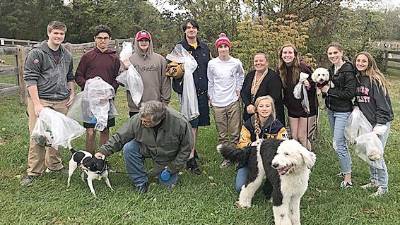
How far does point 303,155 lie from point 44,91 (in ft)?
9.63

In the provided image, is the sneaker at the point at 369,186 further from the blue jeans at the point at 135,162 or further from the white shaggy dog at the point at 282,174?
the blue jeans at the point at 135,162

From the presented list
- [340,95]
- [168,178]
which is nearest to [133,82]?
[168,178]

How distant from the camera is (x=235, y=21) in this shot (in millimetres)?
13344

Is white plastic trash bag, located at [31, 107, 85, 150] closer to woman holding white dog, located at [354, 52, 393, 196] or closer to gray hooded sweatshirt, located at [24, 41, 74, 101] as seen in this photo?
gray hooded sweatshirt, located at [24, 41, 74, 101]

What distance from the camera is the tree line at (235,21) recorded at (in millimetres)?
8211

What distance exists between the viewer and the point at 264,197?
454cm

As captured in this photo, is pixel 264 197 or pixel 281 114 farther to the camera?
pixel 281 114

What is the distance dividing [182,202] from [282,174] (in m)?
1.14

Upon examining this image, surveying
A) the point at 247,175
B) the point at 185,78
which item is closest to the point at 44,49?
the point at 185,78

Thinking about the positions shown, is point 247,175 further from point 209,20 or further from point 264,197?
point 209,20

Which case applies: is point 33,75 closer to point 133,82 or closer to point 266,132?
point 133,82

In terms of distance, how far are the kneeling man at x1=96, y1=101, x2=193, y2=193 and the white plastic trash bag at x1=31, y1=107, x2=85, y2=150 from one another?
42 centimetres

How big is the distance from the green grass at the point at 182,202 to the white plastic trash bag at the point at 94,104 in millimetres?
690

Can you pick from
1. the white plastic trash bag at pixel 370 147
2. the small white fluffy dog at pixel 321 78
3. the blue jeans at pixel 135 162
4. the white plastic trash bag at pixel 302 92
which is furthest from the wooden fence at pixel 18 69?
the white plastic trash bag at pixel 370 147
